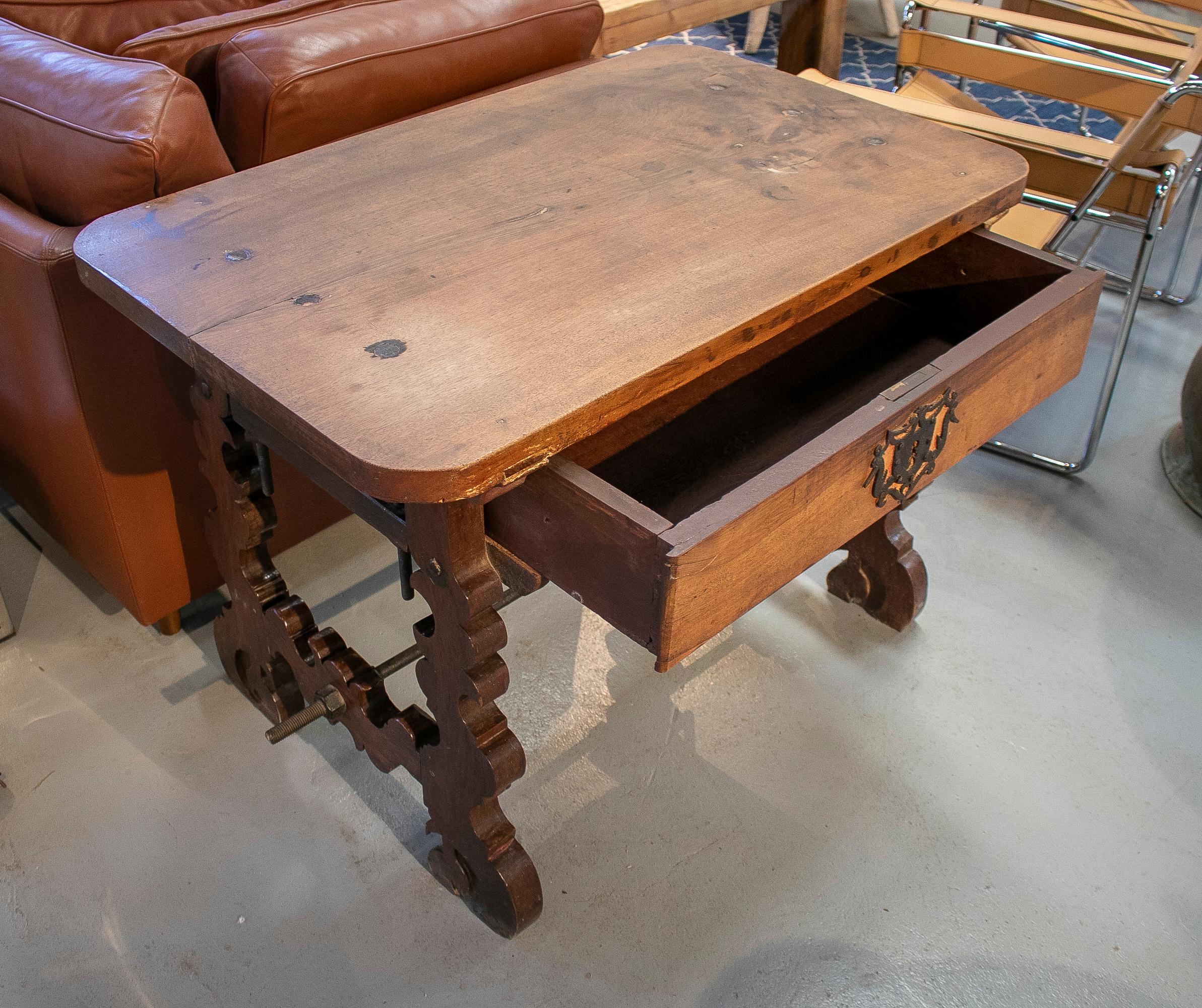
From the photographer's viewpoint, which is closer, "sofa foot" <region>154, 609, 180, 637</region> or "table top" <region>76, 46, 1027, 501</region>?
"table top" <region>76, 46, 1027, 501</region>

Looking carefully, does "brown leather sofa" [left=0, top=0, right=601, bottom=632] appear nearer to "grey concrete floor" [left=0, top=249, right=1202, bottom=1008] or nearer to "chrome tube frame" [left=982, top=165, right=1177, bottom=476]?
"grey concrete floor" [left=0, top=249, right=1202, bottom=1008]

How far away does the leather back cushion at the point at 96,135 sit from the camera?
1.27 meters

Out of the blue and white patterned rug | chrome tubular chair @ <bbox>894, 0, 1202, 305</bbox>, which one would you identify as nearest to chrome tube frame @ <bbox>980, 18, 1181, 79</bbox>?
chrome tubular chair @ <bbox>894, 0, 1202, 305</bbox>

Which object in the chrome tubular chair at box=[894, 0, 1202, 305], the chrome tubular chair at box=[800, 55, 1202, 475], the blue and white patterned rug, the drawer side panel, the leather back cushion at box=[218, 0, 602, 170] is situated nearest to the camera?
the drawer side panel

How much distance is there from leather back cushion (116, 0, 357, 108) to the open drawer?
31.8 inches

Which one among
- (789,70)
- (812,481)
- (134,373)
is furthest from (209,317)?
(789,70)

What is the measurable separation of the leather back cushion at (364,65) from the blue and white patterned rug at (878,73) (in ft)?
5.45

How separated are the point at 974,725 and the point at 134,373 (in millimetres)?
1264

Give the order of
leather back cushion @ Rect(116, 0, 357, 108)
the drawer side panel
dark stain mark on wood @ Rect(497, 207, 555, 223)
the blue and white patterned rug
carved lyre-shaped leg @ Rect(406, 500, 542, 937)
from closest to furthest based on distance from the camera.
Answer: the drawer side panel
carved lyre-shaped leg @ Rect(406, 500, 542, 937)
dark stain mark on wood @ Rect(497, 207, 555, 223)
leather back cushion @ Rect(116, 0, 357, 108)
the blue and white patterned rug

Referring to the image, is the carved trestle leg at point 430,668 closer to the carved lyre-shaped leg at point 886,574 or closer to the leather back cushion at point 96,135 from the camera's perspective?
the leather back cushion at point 96,135

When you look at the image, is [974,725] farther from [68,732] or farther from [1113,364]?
[68,732]

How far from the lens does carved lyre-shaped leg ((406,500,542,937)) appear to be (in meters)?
1.05

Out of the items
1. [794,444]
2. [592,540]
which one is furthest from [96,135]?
[794,444]

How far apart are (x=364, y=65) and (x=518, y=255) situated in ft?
1.78
